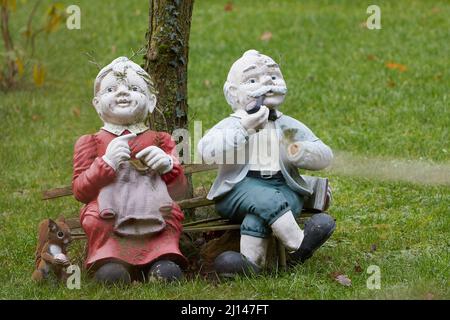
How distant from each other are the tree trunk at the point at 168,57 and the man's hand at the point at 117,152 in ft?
2.30

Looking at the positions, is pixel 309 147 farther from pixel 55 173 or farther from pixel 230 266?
pixel 55 173

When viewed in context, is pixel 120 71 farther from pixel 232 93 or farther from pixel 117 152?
pixel 232 93

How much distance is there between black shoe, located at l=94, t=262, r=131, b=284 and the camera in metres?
4.89

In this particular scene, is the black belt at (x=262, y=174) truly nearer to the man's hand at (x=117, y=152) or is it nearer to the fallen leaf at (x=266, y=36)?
the man's hand at (x=117, y=152)

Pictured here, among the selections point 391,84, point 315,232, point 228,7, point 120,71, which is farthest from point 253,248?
point 228,7

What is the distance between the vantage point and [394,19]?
11.2 m

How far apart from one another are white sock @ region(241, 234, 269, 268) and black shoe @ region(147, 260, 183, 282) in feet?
1.17

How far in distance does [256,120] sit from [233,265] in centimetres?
72

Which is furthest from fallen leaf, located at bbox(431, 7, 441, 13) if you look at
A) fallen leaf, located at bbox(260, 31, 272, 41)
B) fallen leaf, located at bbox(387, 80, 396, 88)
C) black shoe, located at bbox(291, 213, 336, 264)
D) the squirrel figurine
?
the squirrel figurine

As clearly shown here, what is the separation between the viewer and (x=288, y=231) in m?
5.01

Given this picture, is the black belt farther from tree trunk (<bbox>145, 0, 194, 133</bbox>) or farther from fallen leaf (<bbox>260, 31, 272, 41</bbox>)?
fallen leaf (<bbox>260, 31, 272, 41</bbox>)

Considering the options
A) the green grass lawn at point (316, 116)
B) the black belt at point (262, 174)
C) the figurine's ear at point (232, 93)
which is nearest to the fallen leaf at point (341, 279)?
the green grass lawn at point (316, 116)

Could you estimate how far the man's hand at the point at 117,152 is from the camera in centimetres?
494

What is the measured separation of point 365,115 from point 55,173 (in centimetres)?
262
